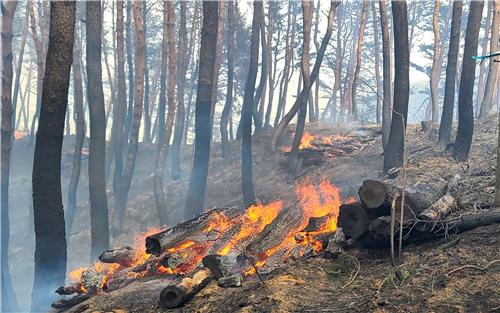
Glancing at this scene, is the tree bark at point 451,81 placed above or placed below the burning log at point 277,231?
above

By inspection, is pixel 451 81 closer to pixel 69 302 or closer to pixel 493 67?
pixel 493 67

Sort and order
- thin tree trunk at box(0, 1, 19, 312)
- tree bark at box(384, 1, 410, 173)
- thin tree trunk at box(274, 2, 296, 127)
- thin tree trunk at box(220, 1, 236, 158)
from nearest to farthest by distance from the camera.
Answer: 1. tree bark at box(384, 1, 410, 173)
2. thin tree trunk at box(0, 1, 19, 312)
3. thin tree trunk at box(220, 1, 236, 158)
4. thin tree trunk at box(274, 2, 296, 127)

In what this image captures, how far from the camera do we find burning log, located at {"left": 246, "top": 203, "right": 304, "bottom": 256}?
8.18m

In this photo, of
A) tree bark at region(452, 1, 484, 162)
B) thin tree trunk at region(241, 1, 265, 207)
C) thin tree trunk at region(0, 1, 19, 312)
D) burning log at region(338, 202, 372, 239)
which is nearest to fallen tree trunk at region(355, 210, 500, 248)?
burning log at region(338, 202, 372, 239)

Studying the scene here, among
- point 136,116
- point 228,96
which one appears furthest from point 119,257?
point 228,96

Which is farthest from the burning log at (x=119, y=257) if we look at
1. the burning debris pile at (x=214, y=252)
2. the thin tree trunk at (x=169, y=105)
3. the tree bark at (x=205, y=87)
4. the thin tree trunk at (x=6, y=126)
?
the thin tree trunk at (x=169, y=105)

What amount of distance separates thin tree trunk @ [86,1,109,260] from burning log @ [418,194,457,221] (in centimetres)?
1012

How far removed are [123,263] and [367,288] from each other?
505 centimetres

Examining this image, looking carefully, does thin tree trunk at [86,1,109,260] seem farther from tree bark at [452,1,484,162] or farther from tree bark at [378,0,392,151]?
tree bark at [452,1,484,162]

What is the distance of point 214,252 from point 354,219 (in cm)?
267

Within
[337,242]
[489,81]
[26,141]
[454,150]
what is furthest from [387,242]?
[26,141]

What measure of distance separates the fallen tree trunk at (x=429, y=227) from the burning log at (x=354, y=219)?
6.3 inches

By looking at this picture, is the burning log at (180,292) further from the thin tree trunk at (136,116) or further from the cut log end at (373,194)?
the thin tree trunk at (136,116)

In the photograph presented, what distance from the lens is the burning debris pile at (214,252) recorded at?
678 cm
